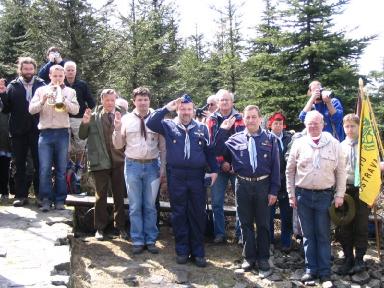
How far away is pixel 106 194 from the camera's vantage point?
658 cm

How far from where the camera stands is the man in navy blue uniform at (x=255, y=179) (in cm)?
577

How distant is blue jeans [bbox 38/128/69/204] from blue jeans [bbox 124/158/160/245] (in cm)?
130

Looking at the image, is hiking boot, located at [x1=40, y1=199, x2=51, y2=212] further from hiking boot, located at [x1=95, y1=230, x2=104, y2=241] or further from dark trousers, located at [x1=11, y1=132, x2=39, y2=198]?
hiking boot, located at [x1=95, y1=230, x2=104, y2=241]

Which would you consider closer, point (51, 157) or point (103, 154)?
point (103, 154)

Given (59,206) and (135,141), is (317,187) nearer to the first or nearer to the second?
(135,141)

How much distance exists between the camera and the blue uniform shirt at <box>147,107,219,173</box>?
580 cm

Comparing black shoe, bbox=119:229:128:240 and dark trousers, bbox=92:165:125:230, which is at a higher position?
dark trousers, bbox=92:165:125:230

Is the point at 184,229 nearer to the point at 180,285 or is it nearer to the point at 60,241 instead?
the point at 180,285

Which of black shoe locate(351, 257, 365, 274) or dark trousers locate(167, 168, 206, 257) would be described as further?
black shoe locate(351, 257, 365, 274)

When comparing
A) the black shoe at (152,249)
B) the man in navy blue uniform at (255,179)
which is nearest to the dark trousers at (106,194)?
the black shoe at (152,249)

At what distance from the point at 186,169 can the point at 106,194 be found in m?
1.48

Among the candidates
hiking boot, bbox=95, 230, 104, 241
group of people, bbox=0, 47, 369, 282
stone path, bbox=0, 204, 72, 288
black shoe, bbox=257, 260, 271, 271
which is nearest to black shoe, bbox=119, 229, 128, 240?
group of people, bbox=0, 47, 369, 282

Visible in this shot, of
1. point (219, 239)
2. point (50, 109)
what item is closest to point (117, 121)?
point (50, 109)

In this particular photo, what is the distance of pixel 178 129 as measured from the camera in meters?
5.91
